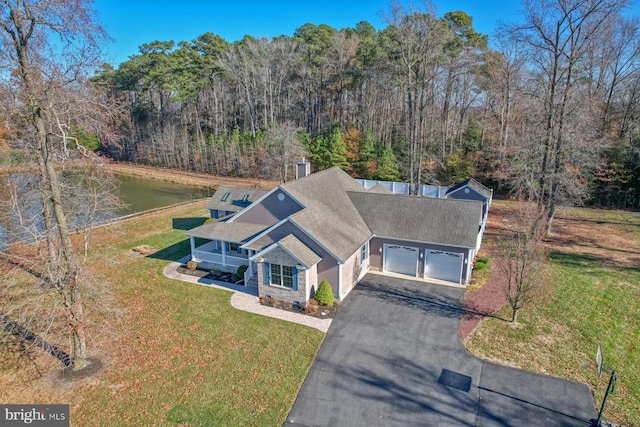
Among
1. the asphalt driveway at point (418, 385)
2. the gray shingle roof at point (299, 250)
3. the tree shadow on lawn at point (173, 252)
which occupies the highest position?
the gray shingle roof at point (299, 250)

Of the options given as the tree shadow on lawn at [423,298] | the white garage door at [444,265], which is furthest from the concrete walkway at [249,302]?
the white garage door at [444,265]

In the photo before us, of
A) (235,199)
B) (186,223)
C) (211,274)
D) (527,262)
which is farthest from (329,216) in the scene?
(186,223)

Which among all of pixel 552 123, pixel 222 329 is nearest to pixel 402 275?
pixel 222 329

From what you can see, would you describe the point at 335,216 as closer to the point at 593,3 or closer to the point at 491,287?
the point at 491,287

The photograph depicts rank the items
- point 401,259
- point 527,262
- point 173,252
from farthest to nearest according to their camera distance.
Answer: point 173,252 → point 401,259 → point 527,262

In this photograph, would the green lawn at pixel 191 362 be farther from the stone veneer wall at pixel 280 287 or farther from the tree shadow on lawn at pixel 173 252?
the tree shadow on lawn at pixel 173 252

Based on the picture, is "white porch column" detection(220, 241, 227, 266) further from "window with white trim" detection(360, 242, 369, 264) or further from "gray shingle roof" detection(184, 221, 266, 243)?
"window with white trim" detection(360, 242, 369, 264)

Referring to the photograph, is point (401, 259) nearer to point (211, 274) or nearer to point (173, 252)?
point (211, 274)
